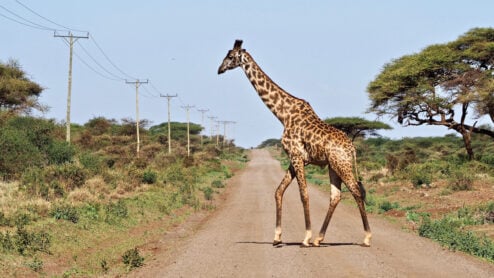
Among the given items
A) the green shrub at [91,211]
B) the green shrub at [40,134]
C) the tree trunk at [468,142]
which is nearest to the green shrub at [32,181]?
the green shrub at [91,211]

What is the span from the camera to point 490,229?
17594 mm

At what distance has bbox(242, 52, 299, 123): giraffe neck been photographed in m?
13.7

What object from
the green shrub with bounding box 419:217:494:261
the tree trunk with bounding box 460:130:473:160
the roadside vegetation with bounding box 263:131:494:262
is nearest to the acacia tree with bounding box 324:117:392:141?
the roadside vegetation with bounding box 263:131:494:262

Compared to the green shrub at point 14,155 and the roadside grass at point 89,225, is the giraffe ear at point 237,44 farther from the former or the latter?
the green shrub at point 14,155

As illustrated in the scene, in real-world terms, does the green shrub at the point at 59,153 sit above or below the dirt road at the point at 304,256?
above

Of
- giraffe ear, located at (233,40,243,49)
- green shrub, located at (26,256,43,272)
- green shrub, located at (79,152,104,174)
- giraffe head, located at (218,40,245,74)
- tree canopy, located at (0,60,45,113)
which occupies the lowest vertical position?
green shrub, located at (26,256,43,272)

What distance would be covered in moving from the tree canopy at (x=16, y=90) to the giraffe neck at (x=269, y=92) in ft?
156

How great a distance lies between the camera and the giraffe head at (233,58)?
555 inches

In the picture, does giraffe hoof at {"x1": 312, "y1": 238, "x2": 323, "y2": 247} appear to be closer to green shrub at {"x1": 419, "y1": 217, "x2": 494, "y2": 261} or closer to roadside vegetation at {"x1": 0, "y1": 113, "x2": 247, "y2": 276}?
green shrub at {"x1": 419, "y1": 217, "x2": 494, "y2": 261}

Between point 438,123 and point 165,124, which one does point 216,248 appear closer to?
point 438,123

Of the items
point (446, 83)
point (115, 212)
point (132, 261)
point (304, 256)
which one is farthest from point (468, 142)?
point (132, 261)

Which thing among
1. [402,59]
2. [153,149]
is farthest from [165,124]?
[402,59]

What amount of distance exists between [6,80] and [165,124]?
3262 inches

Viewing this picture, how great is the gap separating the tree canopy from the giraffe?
157 feet
